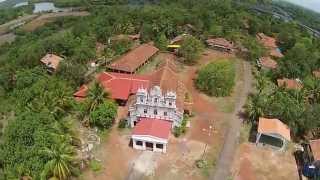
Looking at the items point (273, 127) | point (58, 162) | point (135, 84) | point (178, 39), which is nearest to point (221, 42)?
point (178, 39)

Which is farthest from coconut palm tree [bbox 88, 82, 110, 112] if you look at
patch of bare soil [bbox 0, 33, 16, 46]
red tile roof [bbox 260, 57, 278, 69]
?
patch of bare soil [bbox 0, 33, 16, 46]

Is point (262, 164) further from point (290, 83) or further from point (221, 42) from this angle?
point (221, 42)

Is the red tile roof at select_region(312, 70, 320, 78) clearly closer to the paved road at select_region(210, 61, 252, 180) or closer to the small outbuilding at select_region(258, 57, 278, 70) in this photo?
the small outbuilding at select_region(258, 57, 278, 70)

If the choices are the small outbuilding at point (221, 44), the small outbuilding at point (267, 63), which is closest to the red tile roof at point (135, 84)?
the small outbuilding at point (267, 63)

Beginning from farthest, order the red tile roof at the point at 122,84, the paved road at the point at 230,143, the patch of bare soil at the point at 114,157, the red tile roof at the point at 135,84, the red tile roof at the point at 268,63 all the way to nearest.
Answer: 1. the red tile roof at the point at 268,63
2. the red tile roof at the point at 122,84
3. the red tile roof at the point at 135,84
4. the paved road at the point at 230,143
5. the patch of bare soil at the point at 114,157

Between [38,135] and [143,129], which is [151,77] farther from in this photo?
[38,135]

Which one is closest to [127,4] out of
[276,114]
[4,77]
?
[4,77]

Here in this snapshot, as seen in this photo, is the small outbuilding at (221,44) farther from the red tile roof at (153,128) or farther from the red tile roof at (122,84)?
the red tile roof at (153,128)
